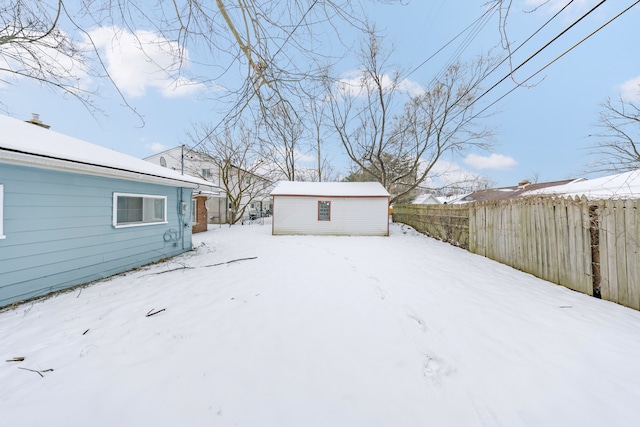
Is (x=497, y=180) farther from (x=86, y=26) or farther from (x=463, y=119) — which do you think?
(x=86, y=26)

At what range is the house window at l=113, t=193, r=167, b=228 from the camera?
17.0ft

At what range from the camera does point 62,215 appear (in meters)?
4.04

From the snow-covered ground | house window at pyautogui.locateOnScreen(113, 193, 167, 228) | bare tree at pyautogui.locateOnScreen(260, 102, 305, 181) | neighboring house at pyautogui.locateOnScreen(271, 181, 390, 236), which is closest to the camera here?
the snow-covered ground

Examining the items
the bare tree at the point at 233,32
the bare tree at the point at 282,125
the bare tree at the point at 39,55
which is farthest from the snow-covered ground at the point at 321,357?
the bare tree at the point at 39,55

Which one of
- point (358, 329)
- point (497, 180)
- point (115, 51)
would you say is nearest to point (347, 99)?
point (115, 51)

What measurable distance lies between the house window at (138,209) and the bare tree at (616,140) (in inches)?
664

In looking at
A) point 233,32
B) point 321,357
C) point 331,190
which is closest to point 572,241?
point 321,357

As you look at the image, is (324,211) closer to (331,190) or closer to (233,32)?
(331,190)

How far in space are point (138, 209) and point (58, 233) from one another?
199 centimetres

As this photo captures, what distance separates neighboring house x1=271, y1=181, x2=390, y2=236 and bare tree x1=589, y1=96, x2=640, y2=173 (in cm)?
989

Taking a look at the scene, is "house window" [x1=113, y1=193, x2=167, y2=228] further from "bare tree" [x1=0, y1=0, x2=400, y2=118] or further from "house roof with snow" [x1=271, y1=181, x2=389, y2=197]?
"house roof with snow" [x1=271, y1=181, x2=389, y2=197]

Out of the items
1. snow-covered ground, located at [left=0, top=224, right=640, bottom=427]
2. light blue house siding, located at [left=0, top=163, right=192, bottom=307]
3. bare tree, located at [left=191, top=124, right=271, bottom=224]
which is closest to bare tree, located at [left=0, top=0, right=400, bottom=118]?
light blue house siding, located at [left=0, top=163, right=192, bottom=307]

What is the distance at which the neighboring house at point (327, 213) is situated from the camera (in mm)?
11680

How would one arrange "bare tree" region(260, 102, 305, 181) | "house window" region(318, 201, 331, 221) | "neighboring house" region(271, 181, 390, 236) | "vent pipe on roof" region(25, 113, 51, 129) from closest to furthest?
"bare tree" region(260, 102, 305, 181) → "vent pipe on roof" region(25, 113, 51, 129) → "neighboring house" region(271, 181, 390, 236) → "house window" region(318, 201, 331, 221)
